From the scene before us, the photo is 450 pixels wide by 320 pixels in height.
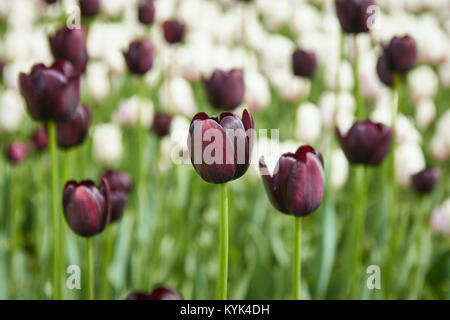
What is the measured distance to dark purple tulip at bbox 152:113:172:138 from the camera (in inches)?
55.0

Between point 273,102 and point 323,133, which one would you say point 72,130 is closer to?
point 323,133

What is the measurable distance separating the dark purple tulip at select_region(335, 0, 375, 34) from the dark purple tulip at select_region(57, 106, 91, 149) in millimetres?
464

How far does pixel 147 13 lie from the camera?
144 cm

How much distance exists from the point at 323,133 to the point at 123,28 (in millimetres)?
977

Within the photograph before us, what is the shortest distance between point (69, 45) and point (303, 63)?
0.63 metres

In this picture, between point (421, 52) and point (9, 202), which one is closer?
point (9, 202)

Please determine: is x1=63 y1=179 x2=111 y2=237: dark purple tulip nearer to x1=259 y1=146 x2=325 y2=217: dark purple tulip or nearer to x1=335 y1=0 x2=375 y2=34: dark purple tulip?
x1=259 y1=146 x2=325 y2=217: dark purple tulip

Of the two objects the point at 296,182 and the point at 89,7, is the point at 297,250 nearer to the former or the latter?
the point at 296,182

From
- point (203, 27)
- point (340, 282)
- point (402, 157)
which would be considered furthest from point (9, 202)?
point (203, 27)

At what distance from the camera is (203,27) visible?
2.58m

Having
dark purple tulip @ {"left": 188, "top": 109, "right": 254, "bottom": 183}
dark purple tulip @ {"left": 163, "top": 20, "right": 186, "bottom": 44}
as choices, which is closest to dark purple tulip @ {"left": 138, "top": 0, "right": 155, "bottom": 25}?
dark purple tulip @ {"left": 163, "top": 20, "right": 186, "bottom": 44}

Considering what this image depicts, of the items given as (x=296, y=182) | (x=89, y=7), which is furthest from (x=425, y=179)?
(x=89, y=7)

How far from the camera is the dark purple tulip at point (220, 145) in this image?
644 mm
